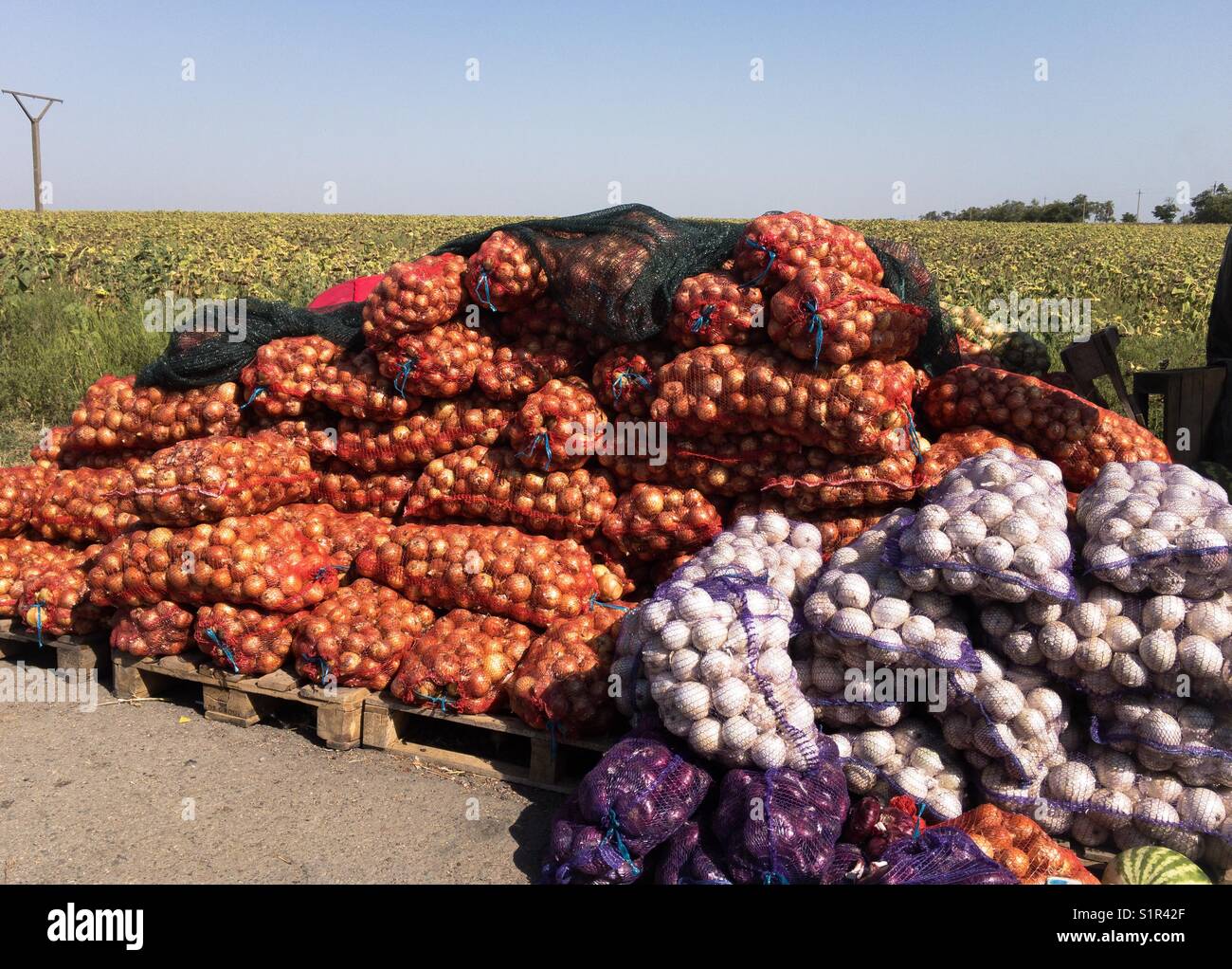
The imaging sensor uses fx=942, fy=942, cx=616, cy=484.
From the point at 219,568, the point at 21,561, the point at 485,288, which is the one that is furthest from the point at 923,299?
the point at 21,561

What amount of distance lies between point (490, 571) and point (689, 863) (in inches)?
77.8

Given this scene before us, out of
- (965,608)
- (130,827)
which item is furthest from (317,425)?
(965,608)

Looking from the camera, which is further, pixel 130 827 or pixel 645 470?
pixel 645 470

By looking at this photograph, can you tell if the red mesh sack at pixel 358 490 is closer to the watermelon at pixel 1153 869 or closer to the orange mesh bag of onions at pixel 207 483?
the orange mesh bag of onions at pixel 207 483

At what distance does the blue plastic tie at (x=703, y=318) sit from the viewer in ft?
15.6

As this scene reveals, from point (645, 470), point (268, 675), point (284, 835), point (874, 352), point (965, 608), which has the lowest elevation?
point (284, 835)

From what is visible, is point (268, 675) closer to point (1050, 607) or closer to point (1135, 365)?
point (1050, 607)

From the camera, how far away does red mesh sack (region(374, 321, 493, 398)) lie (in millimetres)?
5156

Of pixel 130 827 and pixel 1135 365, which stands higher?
pixel 1135 365

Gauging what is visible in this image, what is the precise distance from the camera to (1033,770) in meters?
3.58

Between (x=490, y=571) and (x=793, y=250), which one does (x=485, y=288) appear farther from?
(x=793, y=250)

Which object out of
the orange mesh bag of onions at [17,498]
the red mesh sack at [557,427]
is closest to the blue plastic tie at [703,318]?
the red mesh sack at [557,427]
